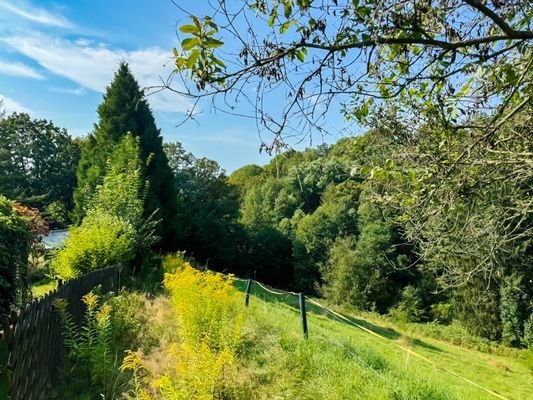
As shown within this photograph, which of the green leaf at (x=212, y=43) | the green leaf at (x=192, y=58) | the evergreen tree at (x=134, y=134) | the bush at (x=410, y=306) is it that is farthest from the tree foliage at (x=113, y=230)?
the bush at (x=410, y=306)

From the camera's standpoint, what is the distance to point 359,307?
26.0 metres

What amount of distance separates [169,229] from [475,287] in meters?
15.8

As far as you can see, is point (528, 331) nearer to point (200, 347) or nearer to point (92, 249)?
point (92, 249)

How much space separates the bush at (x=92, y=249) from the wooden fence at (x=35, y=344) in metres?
2.82

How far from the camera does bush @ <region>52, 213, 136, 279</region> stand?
25.9ft

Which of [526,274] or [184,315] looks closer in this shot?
[184,315]

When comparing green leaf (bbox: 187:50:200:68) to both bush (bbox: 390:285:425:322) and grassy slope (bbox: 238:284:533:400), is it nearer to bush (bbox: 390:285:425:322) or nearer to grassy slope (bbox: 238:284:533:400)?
grassy slope (bbox: 238:284:533:400)

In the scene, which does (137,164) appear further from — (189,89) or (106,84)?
(189,89)

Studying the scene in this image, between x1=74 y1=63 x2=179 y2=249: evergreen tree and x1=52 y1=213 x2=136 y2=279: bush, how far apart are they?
324 inches

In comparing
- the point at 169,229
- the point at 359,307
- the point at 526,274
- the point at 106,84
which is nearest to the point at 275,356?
the point at 169,229

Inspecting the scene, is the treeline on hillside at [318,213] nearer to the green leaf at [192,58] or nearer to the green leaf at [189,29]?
the green leaf at [192,58]

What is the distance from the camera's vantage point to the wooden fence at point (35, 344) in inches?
120

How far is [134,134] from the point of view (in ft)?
59.8

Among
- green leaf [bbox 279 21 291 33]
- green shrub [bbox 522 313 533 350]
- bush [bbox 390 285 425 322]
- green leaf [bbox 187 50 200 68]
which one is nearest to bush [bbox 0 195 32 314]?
green leaf [bbox 187 50 200 68]
